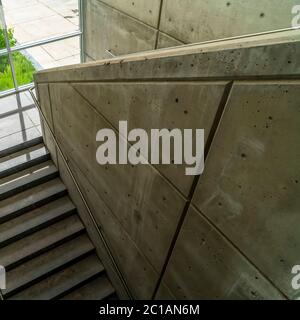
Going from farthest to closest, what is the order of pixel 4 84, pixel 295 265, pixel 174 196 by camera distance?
pixel 4 84, pixel 174 196, pixel 295 265

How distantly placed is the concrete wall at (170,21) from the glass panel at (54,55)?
253cm

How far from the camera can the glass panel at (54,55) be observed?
7770mm

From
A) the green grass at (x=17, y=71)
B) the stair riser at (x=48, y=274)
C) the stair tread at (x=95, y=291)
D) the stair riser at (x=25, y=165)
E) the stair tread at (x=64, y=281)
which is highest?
the green grass at (x=17, y=71)

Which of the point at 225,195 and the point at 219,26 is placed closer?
the point at 225,195

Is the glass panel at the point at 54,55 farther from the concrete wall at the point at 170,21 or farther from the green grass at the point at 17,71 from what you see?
the concrete wall at the point at 170,21

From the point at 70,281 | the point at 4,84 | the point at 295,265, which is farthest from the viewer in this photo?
the point at 4,84

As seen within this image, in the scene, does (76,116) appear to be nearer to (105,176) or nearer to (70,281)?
(105,176)

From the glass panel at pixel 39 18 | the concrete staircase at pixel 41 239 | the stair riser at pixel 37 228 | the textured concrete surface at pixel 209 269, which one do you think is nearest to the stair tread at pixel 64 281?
the concrete staircase at pixel 41 239

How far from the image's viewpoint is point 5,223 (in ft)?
12.9

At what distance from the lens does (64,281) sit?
3.83 meters

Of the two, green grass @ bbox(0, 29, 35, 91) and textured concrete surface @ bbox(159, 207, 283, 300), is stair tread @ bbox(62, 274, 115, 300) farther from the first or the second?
green grass @ bbox(0, 29, 35, 91)
